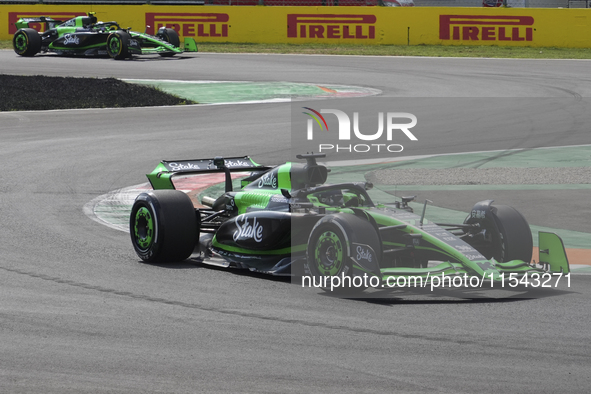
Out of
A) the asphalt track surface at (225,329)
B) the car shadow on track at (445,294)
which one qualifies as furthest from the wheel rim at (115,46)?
the car shadow on track at (445,294)

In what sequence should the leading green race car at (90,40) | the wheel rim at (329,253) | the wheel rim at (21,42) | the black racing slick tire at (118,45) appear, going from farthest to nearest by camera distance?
the wheel rim at (21,42) < the leading green race car at (90,40) < the black racing slick tire at (118,45) < the wheel rim at (329,253)

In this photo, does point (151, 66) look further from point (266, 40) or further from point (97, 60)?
point (266, 40)

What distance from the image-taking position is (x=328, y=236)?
6895 mm

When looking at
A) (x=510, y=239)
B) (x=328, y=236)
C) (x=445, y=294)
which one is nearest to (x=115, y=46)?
(x=328, y=236)

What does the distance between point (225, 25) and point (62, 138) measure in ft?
57.3

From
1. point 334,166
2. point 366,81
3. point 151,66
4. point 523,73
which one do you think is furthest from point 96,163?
point 523,73

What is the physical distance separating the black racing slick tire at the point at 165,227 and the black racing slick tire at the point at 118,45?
20.1 m

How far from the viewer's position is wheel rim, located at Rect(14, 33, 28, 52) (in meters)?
28.1

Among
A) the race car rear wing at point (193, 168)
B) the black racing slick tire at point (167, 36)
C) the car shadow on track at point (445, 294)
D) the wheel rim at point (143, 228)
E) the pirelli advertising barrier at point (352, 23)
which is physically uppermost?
the pirelli advertising barrier at point (352, 23)

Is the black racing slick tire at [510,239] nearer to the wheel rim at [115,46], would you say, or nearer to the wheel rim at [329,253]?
the wheel rim at [329,253]

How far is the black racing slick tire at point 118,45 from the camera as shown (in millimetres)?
27328

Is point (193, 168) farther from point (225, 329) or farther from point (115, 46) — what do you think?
point (115, 46)

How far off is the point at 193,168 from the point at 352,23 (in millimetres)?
23435

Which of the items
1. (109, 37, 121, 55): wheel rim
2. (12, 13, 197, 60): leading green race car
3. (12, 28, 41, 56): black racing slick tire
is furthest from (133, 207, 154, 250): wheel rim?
(12, 28, 41, 56): black racing slick tire
